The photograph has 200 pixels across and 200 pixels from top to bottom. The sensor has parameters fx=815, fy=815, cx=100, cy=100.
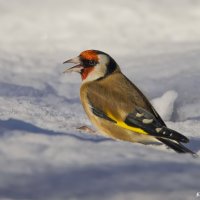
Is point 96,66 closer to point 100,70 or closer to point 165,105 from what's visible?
point 100,70

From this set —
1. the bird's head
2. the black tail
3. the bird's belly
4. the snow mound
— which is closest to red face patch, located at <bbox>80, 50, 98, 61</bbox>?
the bird's head

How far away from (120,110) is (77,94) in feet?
7.05

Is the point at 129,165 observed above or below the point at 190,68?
above

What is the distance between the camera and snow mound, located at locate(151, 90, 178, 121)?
6.27 meters

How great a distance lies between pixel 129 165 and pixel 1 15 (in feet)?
20.2

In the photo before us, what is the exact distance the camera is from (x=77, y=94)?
22.4 feet

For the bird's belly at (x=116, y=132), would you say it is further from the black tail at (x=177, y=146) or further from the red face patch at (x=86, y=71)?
the red face patch at (x=86, y=71)

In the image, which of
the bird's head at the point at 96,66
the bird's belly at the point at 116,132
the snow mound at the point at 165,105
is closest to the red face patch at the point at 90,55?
the bird's head at the point at 96,66

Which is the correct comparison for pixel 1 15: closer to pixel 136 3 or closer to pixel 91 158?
pixel 136 3

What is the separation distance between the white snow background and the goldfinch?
13 cm

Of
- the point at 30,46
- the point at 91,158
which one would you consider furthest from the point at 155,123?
the point at 30,46

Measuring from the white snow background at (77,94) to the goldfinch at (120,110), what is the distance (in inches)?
5.0

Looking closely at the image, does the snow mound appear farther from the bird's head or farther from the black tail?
the black tail

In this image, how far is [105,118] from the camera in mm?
4773
